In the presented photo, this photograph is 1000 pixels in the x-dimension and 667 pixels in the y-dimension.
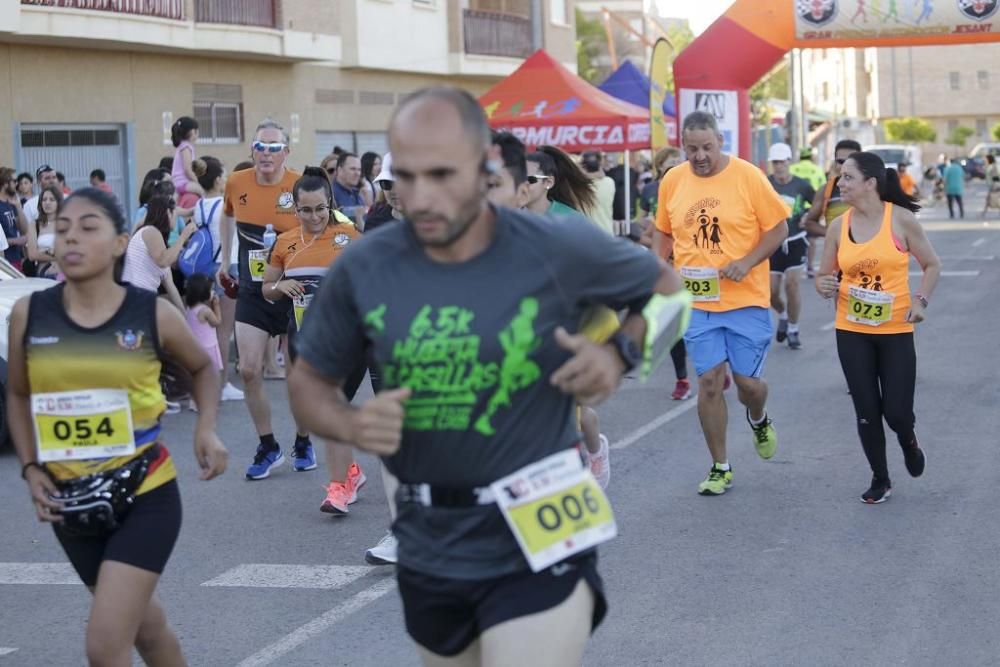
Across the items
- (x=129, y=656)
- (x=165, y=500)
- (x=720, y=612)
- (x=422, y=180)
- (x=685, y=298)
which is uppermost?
(x=422, y=180)

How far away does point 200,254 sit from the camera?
45.6ft

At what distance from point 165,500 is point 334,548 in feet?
10.3

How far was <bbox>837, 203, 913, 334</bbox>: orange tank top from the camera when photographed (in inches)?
330

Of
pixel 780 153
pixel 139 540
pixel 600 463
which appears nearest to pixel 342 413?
pixel 139 540

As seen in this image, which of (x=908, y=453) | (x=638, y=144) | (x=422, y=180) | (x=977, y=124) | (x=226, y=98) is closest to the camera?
(x=422, y=180)

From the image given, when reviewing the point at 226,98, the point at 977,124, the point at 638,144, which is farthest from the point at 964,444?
the point at 977,124

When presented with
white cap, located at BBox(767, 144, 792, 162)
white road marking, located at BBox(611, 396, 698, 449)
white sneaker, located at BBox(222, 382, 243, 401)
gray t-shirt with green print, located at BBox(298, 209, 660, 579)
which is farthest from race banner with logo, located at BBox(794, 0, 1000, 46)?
gray t-shirt with green print, located at BBox(298, 209, 660, 579)

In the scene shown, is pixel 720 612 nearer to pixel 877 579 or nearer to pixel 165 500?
pixel 877 579

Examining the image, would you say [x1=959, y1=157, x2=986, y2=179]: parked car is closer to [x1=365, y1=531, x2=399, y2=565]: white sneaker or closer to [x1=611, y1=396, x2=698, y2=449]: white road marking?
[x1=611, y1=396, x2=698, y2=449]: white road marking

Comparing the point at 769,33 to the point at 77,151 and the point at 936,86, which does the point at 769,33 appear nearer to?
the point at 77,151

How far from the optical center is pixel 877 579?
6.93 meters

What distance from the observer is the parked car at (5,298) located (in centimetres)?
1105

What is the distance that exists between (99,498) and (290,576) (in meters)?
2.77

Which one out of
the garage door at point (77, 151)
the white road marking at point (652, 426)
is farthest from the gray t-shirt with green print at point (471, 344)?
the garage door at point (77, 151)
